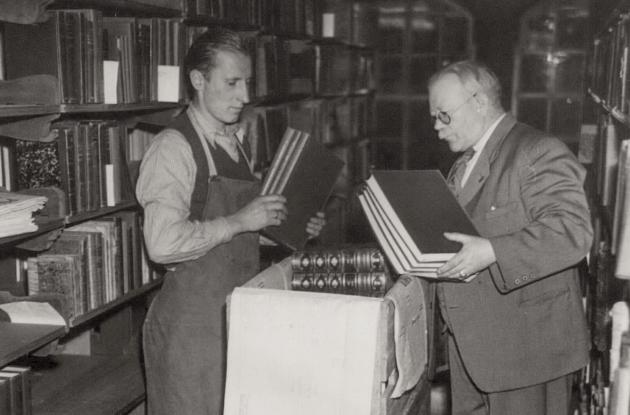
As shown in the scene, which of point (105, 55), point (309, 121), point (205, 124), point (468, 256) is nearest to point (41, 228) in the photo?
point (205, 124)

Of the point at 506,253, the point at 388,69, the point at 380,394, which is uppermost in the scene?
→ the point at 388,69

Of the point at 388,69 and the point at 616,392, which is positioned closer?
the point at 616,392

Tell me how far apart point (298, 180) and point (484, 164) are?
684 mm

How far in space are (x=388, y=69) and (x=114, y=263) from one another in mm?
5705

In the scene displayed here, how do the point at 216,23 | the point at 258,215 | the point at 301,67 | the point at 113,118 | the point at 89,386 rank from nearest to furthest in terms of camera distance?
the point at 258,215
the point at 89,386
the point at 113,118
the point at 216,23
the point at 301,67

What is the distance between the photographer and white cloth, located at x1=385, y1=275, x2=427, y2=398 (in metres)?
1.72

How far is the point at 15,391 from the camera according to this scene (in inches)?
76.3

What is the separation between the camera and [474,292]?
1.99 metres

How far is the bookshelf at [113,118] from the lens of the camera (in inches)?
82.5

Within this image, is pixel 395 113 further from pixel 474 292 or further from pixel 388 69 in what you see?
pixel 474 292

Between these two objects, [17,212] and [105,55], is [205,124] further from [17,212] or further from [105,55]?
[17,212]

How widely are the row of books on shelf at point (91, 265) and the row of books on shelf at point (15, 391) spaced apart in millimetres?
273

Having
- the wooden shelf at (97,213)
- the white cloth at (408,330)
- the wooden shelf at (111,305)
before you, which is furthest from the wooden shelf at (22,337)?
the white cloth at (408,330)

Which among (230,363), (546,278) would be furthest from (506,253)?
(230,363)
